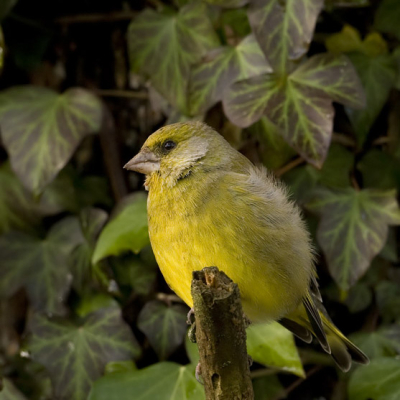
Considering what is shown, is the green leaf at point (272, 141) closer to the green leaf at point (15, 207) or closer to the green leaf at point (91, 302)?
the green leaf at point (91, 302)

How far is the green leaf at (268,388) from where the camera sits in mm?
2594

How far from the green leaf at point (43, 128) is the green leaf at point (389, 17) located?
116 centimetres

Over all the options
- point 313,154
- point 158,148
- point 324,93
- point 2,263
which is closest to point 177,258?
point 158,148

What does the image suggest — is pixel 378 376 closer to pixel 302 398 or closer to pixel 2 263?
pixel 302 398

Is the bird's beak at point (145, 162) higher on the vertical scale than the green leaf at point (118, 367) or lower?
higher

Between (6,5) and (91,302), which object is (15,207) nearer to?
(91,302)

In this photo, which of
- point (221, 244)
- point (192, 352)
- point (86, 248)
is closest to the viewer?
point (221, 244)

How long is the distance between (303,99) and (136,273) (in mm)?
956

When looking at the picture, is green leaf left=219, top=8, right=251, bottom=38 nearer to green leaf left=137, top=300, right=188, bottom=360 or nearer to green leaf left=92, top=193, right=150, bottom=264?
green leaf left=92, top=193, right=150, bottom=264

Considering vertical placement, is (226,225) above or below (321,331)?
above

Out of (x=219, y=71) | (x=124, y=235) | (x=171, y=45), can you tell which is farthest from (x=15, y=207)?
(x=219, y=71)

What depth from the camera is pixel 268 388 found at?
2.61 metres

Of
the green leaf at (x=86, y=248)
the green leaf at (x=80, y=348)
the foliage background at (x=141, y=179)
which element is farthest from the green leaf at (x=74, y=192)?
the green leaf at (x=80, y=348)

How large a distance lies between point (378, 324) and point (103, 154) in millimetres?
1394
